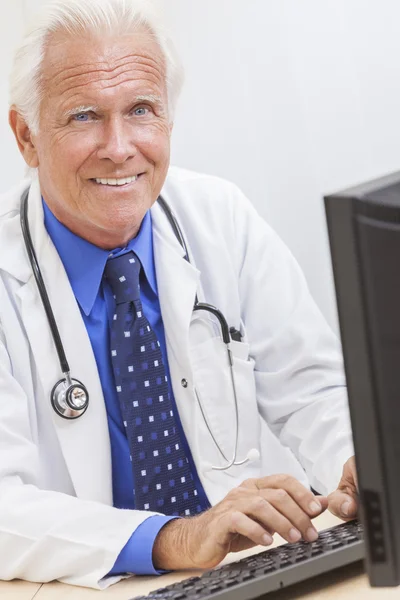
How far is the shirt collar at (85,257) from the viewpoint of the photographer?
5.72 ft

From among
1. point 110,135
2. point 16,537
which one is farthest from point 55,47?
point 16,537

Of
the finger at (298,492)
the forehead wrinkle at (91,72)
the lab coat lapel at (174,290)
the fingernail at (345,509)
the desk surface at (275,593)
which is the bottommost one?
the desk surface at (275,593)

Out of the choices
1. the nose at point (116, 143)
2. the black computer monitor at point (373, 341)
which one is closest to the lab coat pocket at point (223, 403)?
the nose at point (116, 143)

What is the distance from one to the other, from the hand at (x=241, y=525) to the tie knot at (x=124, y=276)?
528 mm

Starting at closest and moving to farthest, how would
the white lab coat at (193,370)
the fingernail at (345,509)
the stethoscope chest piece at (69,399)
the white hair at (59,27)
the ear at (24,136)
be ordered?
the fingernail at (345,509) → the white lab coat at (193,370) → the stethoscope chest piece at (69,399) → the white hair at (59,27) → the ear at (24,136)

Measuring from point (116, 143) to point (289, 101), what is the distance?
2.87 feet

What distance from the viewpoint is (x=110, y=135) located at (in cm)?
174

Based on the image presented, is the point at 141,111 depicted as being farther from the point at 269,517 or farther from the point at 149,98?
the point at 269,517

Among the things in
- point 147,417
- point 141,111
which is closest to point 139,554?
point 147,417

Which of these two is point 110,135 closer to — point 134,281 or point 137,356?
point 134,281

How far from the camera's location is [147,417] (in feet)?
5.48

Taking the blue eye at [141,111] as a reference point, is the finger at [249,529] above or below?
below

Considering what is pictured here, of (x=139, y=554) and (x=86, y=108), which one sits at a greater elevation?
(x=86, y=108)

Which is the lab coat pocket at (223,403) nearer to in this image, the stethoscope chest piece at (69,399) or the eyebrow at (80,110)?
the stethoscope chest piece at (69,399)
